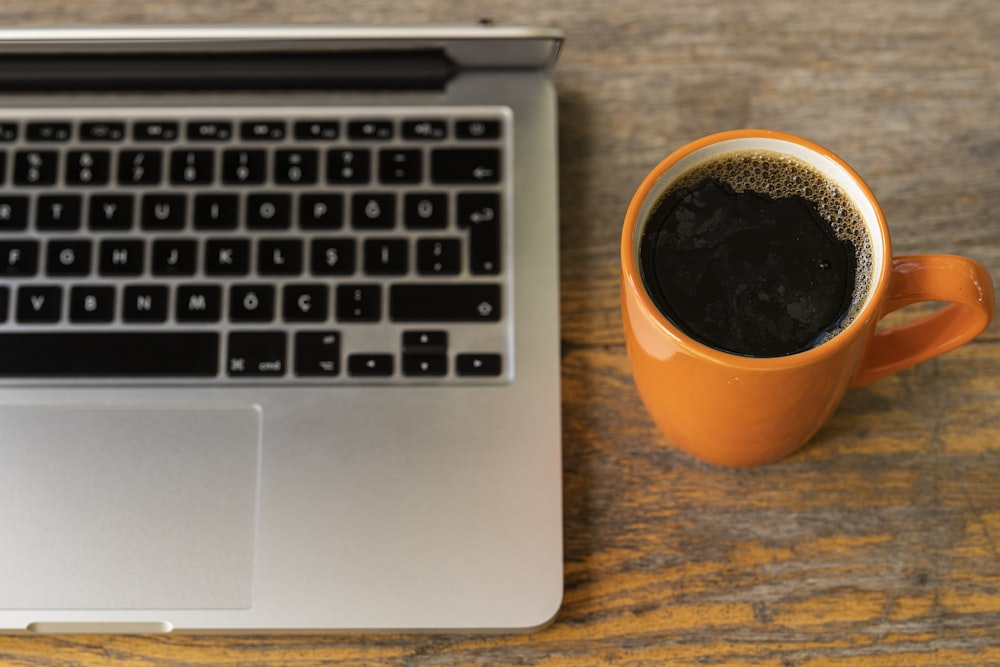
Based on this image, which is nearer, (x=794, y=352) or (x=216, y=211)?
(x=794, y=352)

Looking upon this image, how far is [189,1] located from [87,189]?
15 cm

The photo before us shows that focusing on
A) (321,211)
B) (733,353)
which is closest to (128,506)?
(321,211)

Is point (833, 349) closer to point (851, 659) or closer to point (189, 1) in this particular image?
point (851, 659)

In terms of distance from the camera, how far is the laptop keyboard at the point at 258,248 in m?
0.48

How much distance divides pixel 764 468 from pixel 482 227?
21cm

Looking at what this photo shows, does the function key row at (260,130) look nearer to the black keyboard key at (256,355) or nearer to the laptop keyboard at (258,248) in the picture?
the laptop keyboard at (258,248)

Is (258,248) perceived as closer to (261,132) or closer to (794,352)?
(261,132)

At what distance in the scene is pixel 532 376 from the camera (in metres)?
0.48

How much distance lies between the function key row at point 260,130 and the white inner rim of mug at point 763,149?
0.49ft

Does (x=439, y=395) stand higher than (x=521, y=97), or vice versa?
(x=521, y=97)

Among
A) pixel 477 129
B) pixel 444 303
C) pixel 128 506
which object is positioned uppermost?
pixel 477 129

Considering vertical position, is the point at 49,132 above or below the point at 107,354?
above

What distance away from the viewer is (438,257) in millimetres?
486

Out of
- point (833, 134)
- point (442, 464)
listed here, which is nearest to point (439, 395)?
point (442, 464)
